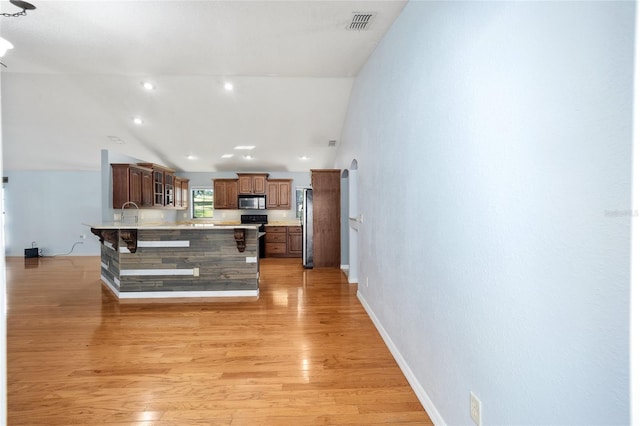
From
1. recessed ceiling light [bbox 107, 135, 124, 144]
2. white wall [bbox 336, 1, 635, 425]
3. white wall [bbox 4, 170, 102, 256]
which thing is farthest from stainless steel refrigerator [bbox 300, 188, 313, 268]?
white wall [bbox 4, 170, 102, 256]

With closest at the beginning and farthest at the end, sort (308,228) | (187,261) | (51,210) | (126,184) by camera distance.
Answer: (187,261) < (126,184) < (308,228) < (51,210)

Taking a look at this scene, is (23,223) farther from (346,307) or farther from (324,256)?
(346,307)

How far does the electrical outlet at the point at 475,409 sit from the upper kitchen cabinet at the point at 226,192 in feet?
23.1

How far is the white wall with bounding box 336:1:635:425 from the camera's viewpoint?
0.82 metres

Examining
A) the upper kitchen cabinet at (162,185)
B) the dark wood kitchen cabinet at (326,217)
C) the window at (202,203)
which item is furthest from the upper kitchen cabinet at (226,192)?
the dark wood kitchen cabinet at (326,217)

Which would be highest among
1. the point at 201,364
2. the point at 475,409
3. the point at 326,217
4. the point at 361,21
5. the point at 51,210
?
the point at 361,21

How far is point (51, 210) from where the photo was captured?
24.7 feet

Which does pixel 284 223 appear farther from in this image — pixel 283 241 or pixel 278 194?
pixel 278 194

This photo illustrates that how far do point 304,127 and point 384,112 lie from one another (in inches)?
121

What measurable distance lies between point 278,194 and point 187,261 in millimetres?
3941

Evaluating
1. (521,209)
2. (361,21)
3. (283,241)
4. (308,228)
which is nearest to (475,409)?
(521,209)

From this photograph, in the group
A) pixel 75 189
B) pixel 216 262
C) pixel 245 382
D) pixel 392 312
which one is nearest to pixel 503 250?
pixel 392 312

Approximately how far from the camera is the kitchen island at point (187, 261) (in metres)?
4.17

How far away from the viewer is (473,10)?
145cm
